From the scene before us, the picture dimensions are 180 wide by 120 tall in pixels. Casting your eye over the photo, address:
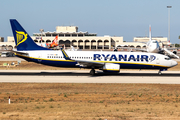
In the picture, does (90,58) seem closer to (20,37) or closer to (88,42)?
(20,37)

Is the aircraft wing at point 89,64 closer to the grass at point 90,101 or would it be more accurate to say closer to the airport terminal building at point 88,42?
the grass at point 90,101

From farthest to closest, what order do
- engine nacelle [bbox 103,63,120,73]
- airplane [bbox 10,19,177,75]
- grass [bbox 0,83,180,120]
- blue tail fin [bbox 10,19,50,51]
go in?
blue tail fin [bbox 10,19,50,51] < airplane [bbox 10,19,177,75] < engine nacelle [bbox 103,63,120,73] < grass [bbox 0,83,180,120]

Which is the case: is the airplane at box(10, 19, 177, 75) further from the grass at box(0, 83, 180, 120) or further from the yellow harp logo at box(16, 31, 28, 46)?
the grass at box(0, 83, 180, 120)

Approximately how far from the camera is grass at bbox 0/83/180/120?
1745 cm

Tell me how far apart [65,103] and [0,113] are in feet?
18.3

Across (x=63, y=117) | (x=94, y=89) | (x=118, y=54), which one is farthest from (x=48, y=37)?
(x=63, y=117)

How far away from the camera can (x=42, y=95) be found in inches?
976

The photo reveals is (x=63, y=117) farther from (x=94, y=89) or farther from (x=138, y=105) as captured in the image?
(x=94, y=89)

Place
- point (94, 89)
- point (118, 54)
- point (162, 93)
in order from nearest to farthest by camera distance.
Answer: point (162, 93), point (94, 89), point (118, 54)

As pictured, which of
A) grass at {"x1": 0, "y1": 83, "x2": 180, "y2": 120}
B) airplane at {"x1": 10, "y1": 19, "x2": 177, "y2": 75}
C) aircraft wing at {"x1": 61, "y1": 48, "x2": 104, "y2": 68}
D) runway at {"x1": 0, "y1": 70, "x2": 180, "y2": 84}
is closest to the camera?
grass at {"x1": 0, "y1": 83, "x2": 180, "y2": 120}

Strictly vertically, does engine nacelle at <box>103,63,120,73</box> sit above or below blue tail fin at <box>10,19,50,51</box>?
below

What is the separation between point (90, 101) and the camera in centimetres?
2220

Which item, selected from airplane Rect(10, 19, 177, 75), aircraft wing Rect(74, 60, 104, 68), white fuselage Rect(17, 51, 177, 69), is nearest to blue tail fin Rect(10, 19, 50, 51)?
airplane Rect(10, 19, 177, 75)

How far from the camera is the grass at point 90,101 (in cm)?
1745
